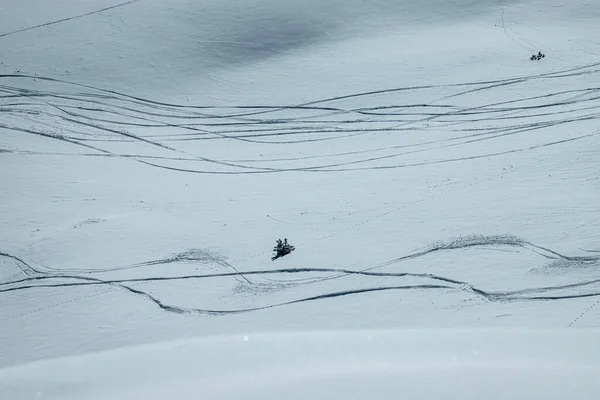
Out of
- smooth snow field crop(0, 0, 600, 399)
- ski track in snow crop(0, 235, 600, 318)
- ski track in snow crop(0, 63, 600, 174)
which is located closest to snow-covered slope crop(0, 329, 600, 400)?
smooth snow field crop(0, 0, 600, 399)

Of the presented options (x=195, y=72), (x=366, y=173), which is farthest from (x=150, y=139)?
(x=366, y=173)

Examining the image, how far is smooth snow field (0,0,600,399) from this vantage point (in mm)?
7449

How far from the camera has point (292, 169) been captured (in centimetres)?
1088

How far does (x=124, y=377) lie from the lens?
21.1ft

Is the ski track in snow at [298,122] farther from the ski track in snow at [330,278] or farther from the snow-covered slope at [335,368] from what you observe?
the snow-covered slope at [335,368]

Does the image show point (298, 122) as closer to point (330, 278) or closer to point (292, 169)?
point (292, 169)

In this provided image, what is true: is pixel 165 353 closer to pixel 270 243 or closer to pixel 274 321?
pixel 274 321

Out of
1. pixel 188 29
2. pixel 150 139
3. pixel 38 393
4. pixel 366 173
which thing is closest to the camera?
pixel 38 393

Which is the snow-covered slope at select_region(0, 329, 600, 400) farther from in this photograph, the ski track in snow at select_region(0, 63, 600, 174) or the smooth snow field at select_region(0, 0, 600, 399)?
the ski track in snow at select_region(0, 63, 600, 174)

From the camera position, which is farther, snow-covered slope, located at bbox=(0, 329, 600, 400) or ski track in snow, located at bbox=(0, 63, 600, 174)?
ski track in snow, located at bbox=(0, 63, 600, 174)

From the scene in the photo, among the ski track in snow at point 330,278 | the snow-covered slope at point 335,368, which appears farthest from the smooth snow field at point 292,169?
the snow-covered slope at point 335,368

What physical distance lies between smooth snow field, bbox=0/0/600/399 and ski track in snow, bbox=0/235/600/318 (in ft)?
0.09

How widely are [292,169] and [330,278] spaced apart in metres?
3.31

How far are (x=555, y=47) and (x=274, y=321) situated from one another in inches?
384
